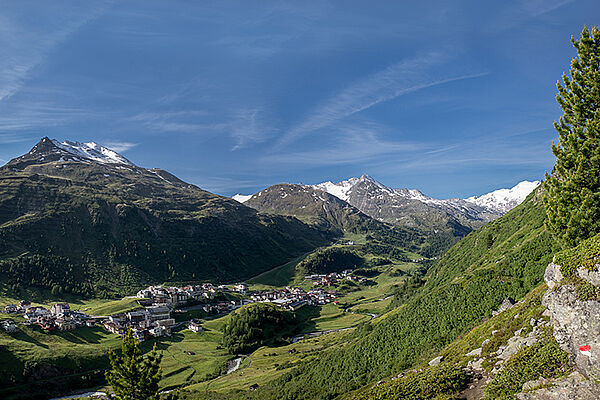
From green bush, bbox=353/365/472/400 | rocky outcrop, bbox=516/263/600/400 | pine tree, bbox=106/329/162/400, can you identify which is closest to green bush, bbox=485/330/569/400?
rocky outcrop, bbox=516/263/600/400

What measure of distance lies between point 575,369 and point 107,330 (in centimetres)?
16515

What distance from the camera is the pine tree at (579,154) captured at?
74.0 ft

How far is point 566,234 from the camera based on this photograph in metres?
23.7

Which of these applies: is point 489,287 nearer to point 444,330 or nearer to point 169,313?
point 444,330

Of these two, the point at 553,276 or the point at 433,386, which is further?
the point at 433,386

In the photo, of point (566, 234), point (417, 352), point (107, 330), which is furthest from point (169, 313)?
Result: point (566, 234)

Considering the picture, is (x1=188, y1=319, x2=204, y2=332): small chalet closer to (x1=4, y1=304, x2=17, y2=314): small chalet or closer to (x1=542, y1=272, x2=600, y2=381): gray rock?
(x1=4, y1=304, x2=17, y2=314): small chalet

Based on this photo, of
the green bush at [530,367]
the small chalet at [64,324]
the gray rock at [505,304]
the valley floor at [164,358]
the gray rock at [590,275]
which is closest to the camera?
the gray rock at [590,275]

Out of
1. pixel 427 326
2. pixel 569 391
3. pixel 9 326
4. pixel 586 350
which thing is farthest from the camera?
pixel 9 326

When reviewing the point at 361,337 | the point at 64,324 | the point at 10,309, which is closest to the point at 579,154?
the point at 361,337

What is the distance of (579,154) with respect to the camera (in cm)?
2281

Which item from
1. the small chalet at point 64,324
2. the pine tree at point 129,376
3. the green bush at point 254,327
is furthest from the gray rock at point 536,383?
the small chalet at point 64,324

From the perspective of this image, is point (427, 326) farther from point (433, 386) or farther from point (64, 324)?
point (64, 324)

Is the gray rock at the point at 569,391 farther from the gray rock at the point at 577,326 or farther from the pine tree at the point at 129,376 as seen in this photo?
the pine tree at the point at 129,376
